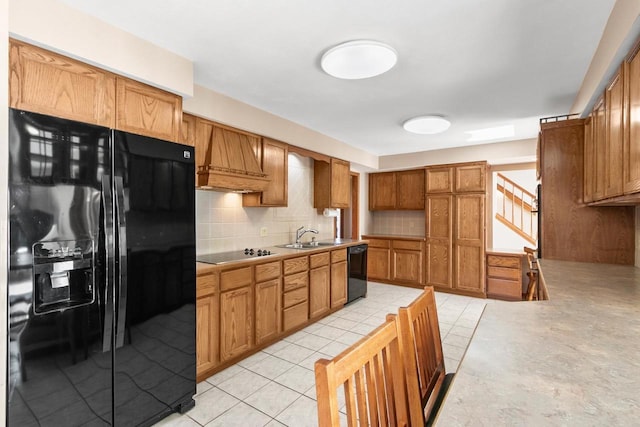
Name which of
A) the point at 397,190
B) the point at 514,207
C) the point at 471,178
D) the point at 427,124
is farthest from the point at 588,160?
the point at 514,207

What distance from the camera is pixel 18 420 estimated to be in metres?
1.34

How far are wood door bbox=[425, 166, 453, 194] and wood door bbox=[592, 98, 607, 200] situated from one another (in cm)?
268

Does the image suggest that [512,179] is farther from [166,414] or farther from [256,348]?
[166,414]

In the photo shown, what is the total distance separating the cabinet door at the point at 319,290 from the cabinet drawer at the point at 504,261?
8.79 ft

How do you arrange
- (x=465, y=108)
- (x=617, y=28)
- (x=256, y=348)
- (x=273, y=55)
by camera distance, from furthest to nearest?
1. (x=465, y=108)
2. (x=256, y=348)
3. (x=273, y=55)
4. (x=617, y=28)

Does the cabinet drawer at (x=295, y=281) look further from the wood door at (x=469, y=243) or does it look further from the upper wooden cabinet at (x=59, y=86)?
the wood door at (x=469, y=243)

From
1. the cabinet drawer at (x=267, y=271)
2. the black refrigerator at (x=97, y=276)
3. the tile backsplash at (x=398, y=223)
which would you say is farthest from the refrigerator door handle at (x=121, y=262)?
the tile backsplash at (x=398, y=223)

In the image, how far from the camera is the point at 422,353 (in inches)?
48.1

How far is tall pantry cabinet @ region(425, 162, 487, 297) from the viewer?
473 cm

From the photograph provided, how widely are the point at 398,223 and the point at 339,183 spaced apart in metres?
1.97

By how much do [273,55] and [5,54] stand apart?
61.6 inches

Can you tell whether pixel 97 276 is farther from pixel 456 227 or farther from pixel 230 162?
pixel 456 227

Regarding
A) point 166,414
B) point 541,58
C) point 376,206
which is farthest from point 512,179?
point 166,414

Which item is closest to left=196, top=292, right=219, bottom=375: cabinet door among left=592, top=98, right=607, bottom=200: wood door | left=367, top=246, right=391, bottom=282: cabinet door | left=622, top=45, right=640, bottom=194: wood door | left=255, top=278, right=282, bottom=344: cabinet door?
left=255, top=278, right=282, bottom=344: cabinet door
